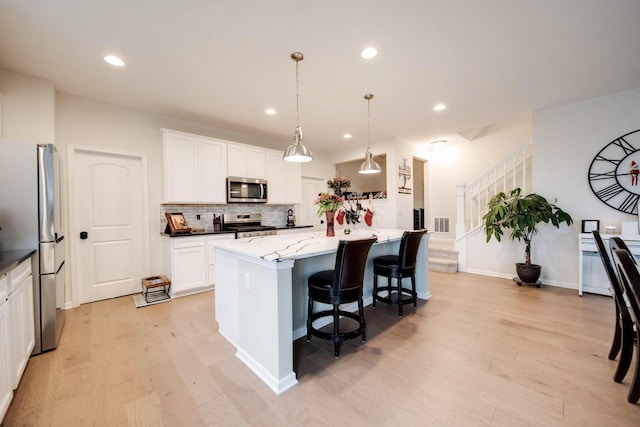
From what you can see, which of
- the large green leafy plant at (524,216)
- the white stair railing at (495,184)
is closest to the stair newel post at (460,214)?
the white stair railing at (495,184)

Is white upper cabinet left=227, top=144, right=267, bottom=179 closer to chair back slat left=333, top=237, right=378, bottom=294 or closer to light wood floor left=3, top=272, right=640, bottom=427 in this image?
light wood floor left=3, top=272, right=640, bottom=427

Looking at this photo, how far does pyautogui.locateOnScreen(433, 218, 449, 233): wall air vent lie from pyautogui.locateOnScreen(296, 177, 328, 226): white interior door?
3177 millimetres

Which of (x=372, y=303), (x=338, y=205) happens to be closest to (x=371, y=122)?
(x=338, y=205)

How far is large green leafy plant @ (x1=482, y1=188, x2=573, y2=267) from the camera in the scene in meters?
3.72

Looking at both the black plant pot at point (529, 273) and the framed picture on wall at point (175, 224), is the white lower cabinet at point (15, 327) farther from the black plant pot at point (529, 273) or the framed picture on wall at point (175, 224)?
the black plant pot at point (529, 273)

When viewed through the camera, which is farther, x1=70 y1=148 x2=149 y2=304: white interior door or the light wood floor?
x1=70 y1=148 x2=149 y2=304: white interior door

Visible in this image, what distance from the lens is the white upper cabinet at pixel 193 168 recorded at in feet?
12.4

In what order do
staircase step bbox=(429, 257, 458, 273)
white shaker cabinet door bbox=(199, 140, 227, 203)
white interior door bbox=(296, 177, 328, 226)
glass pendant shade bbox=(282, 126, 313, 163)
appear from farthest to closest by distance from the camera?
1. white interior door bbox=(296, 177, 328, 226)
2. staircase step bbox=(429, 257, 458, 273)
3. white shaker cabinet door bbox=(199, 140, 227, 203)
4. glass pendant shade bbox=(282, 126, 313, 163)

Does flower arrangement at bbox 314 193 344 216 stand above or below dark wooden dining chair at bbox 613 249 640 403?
above

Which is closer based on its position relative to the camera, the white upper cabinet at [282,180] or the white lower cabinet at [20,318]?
the white lower cabinet at [20,318]

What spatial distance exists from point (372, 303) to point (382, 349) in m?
1.11

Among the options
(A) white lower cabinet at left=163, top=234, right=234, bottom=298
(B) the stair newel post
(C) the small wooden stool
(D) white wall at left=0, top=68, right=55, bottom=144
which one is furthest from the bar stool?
(D) white wall at left=0, top=68, right=55, bottom=144

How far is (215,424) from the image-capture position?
1481mm

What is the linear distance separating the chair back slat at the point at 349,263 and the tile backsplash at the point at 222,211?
320 centimetres
